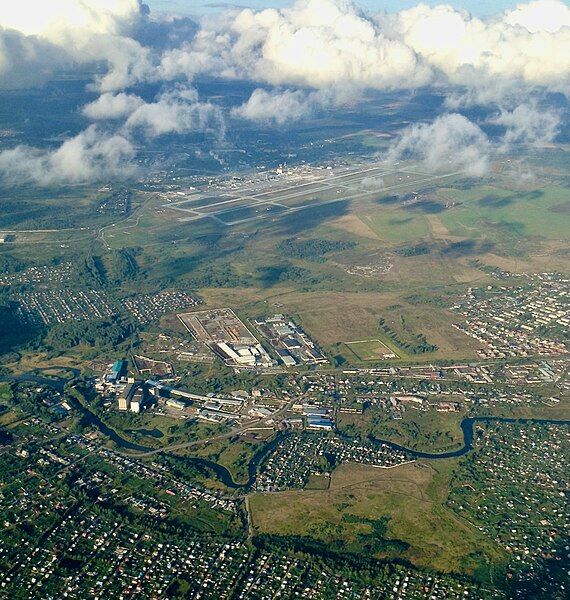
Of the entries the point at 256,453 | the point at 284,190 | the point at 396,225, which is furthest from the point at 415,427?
the point at 284,190

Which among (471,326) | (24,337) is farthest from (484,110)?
(24,337)

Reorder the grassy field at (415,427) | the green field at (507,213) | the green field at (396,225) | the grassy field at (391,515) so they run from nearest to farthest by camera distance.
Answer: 1. the grassy field at (391,515)
2. the grassy field at (415,427)
3. the green field at (396,225)
4. the green field at (507,213)

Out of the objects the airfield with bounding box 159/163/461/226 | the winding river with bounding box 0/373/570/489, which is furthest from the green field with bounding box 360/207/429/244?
the winding river with bounding box 0/373/570/489

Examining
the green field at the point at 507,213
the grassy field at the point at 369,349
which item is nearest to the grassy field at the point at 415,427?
the grassy field at the point at 369,349

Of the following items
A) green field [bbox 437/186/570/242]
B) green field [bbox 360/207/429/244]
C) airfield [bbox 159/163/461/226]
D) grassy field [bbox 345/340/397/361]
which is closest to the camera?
grassy field [bbox 345/340/397/361]

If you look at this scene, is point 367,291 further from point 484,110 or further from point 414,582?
point 484,110

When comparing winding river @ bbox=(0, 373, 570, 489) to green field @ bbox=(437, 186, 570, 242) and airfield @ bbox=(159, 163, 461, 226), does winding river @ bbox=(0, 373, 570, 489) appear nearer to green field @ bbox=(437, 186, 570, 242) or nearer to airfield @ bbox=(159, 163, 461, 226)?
green field @ bbox=(437, 186, 570, 242)

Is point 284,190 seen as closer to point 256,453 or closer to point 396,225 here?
point 396,225

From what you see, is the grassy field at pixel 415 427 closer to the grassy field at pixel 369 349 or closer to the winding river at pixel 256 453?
the winding river at pixel 256 453

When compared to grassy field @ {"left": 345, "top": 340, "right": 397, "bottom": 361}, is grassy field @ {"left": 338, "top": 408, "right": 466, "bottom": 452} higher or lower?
higher
